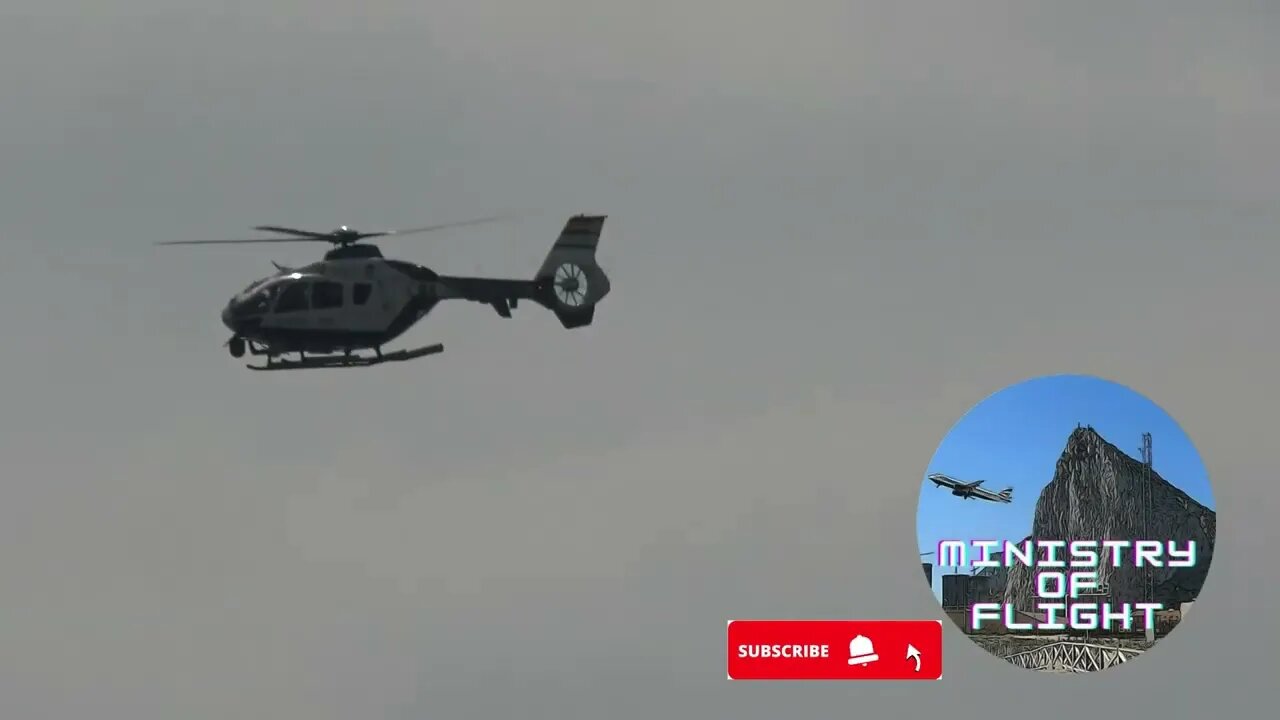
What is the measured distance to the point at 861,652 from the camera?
370 ft

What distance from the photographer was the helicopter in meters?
104

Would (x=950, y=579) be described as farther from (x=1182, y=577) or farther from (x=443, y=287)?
(x=443, y=287)

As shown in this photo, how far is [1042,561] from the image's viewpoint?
113m

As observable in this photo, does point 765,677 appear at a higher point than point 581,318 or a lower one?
lower

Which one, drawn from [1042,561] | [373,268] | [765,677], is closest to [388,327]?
[373,268]

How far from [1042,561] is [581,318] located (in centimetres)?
2170

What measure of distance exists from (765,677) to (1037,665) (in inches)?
483

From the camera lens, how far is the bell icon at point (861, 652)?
11212 centimetres

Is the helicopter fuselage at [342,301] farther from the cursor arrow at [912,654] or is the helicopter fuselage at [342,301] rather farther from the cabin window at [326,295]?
the cursor arrow at [912,654]

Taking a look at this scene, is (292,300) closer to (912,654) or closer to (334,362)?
(334,362)

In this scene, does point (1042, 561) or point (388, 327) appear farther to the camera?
point (1042, 561)

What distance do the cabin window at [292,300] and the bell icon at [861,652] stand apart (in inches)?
1048

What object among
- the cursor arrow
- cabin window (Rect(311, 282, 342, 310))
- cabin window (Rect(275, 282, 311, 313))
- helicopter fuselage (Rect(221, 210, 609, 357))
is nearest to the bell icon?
the cursor arrow

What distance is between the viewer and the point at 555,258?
109 meters
